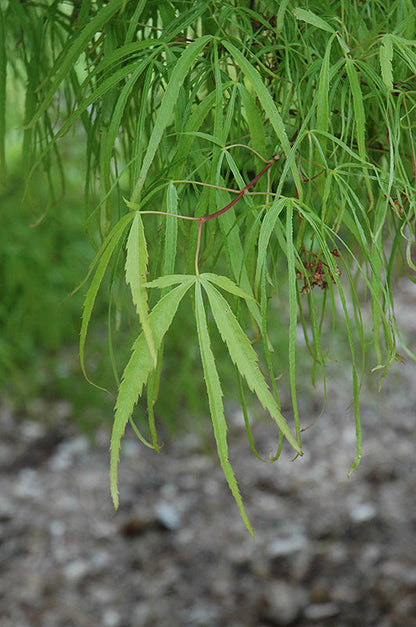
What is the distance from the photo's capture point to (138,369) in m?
0.30

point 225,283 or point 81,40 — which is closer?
point 225,283

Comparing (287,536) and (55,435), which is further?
(55,435)

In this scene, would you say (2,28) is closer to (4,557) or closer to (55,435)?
(4,557)

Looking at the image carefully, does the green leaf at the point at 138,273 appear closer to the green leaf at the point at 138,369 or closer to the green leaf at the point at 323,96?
the green leaf at the point at 138,369

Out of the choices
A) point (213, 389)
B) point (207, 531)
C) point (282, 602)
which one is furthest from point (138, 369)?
point (207, 531)

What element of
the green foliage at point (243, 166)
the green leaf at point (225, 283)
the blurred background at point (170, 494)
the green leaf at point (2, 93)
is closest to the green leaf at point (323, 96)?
the green foliage at point (243, 166)

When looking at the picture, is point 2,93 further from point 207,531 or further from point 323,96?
point 207,531

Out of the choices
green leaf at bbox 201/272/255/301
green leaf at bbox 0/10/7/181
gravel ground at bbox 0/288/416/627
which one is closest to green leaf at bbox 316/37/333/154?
green leaf at bbox 201/272/255/301

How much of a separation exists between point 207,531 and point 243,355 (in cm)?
127

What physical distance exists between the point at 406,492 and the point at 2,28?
137 centimetres

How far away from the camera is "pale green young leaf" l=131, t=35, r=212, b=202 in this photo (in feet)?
1.12

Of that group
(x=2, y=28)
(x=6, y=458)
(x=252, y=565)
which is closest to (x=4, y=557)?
(x=6, y=458)

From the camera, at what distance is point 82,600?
1319 mm

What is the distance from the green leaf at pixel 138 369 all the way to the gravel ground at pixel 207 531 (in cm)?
→ 108
